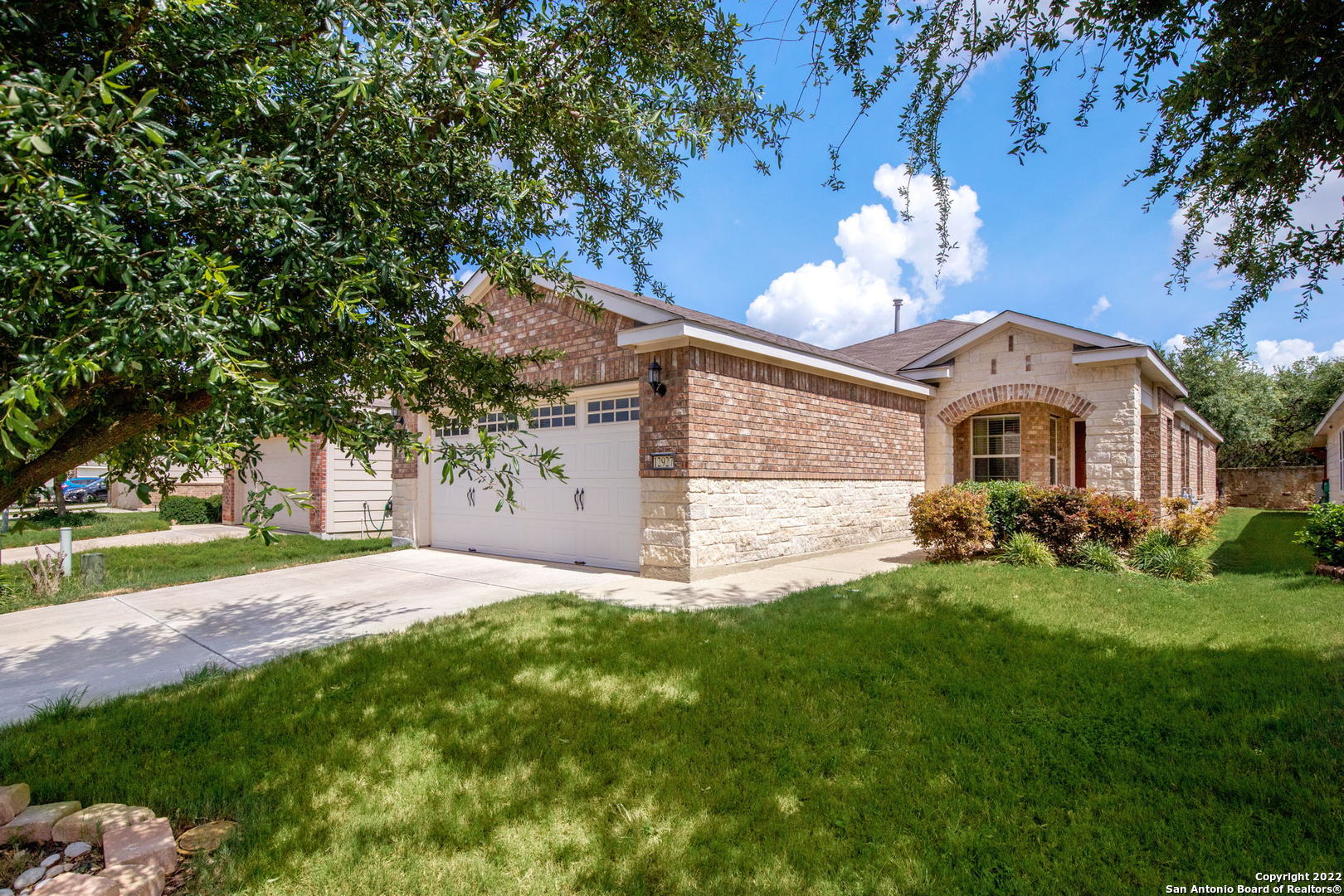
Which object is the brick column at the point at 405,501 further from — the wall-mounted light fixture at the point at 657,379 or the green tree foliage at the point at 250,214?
the green tree foliage at the point at 250,214

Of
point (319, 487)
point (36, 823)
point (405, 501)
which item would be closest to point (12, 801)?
point (36, 823)

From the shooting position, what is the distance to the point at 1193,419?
740 inches

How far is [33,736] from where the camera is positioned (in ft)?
12.5

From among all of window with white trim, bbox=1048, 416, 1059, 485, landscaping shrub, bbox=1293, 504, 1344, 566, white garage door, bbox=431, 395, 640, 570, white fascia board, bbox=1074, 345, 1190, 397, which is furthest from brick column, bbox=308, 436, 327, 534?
landscaping shrub, bbox=1293, 504, 1344, 566

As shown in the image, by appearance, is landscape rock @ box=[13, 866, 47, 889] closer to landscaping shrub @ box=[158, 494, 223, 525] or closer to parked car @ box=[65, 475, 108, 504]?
landscaping shrub @ box=[158, 494, 223, 525]

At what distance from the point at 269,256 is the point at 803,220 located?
621 cm

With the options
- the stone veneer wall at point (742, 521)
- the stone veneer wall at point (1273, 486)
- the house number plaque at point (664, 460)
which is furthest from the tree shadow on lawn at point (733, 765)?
the stone veneer wall at point (1273, 486)

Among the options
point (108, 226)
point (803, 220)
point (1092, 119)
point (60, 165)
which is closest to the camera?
point (108, 226)

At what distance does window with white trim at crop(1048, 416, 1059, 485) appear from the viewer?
13930 millimetres

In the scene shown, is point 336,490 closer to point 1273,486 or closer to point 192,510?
point 192,510

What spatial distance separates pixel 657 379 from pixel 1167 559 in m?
7.22

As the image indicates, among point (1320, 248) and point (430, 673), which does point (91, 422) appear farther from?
point (1320, 248)

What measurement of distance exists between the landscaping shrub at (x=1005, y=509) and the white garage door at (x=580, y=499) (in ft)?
17.7

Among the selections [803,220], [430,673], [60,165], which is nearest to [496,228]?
[60,165]
